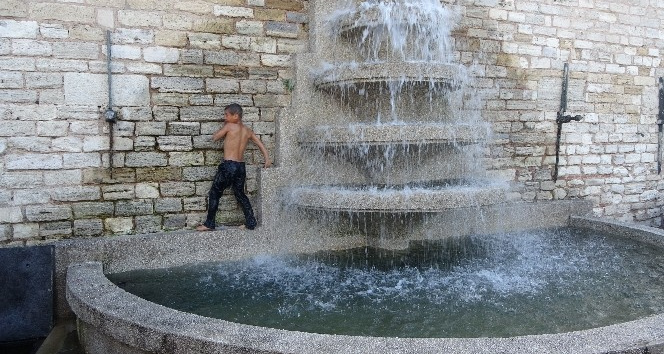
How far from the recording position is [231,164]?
4.79 metres

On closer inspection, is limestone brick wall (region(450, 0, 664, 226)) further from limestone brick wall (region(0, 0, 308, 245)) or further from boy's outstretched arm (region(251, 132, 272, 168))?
boy's outstretched arm (region(251, 132, 272, 168))

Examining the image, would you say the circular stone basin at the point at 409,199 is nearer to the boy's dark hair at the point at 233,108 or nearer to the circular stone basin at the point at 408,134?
the circular stone basin at the point at 408,134

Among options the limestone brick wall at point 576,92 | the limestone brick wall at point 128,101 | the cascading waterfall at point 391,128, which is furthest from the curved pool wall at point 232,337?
the limestone brick wall at point 576,92

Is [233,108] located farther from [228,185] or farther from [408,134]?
[408,134]

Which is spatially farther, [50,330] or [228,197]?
[228,197]

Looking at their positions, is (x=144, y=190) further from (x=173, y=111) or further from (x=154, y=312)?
(x=154, y=312)

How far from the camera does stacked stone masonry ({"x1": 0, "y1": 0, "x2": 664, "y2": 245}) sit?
4.28m

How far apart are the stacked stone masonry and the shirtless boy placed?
0.64 feet

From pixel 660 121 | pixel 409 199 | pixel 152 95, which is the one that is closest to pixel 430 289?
pixel 409 199

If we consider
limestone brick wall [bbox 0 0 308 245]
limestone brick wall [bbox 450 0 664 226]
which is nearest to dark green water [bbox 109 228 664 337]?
limestone brick wall [bbox 0 0 308 245]

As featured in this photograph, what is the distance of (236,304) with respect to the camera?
342 cm

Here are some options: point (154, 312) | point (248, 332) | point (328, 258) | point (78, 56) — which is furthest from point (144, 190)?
point (248, 332)

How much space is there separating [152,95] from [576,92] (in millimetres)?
5591

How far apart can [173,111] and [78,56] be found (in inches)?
36.2
